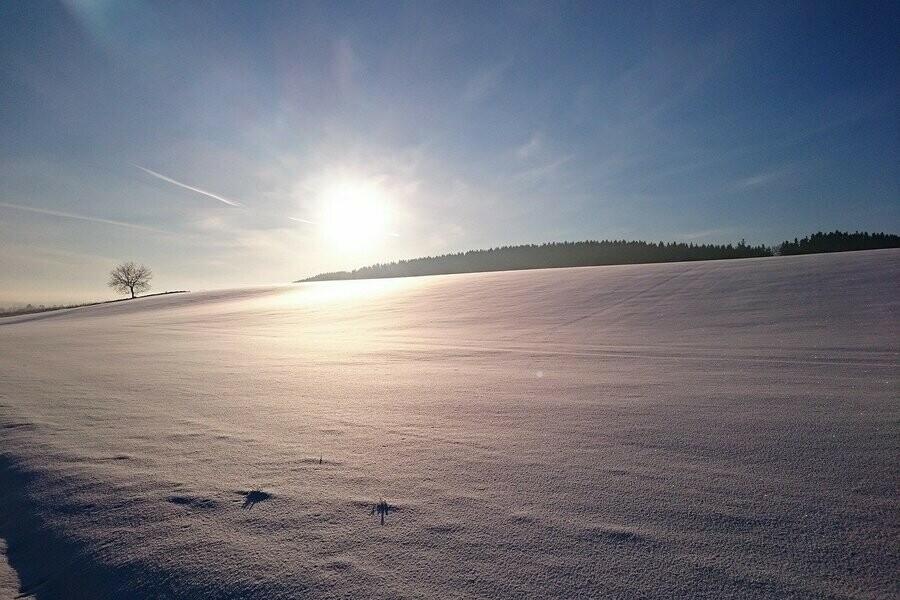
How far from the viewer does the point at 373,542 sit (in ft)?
5.55

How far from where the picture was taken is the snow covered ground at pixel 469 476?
1503 mm

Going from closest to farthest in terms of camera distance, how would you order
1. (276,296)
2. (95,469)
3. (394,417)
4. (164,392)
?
(95,469) → (394,417) → (164,392) → (276,296)

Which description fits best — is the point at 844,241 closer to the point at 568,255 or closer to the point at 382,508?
the point at 568,255

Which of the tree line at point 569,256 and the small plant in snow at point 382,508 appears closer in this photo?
the small plant in snow at point 382,508

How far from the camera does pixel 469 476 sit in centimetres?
224

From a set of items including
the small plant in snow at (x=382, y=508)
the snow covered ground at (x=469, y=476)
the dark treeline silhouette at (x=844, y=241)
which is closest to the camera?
the snow covered ground at (x=469, y=476)

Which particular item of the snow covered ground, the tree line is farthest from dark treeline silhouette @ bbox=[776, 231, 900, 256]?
the snow covered ground

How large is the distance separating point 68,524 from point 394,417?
2.07 m

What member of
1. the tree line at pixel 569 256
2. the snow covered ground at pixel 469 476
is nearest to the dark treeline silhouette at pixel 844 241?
the tree line at pixel 569 256

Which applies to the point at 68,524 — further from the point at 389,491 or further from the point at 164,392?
the point at 164,392

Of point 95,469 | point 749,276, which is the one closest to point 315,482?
point 95,469

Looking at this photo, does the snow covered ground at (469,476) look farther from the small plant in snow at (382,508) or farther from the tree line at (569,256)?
the tree line at (569,256)

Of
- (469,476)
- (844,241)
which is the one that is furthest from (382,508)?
(844,241)

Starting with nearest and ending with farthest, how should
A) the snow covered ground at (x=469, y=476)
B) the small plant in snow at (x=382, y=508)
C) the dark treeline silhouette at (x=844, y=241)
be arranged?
the snow covered ground at (x=469, y=476) → the small plant in snow at (x=382, y=508) → the dark treeline silhouette at (x=844, y=241)
